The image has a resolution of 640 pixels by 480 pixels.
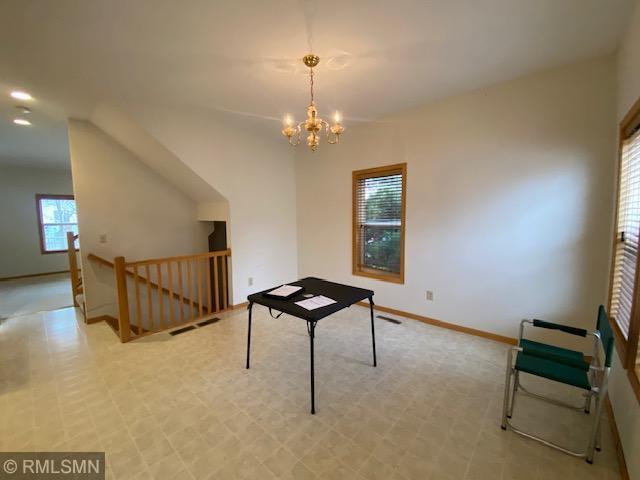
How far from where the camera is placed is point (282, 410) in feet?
6.26

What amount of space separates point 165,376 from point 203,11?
2.71 m

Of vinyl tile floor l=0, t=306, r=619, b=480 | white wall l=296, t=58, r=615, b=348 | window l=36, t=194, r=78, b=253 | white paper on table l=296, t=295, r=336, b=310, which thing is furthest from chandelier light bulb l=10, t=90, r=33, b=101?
window l=36, t=194, r=78, b=253

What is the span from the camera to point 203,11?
165 cm

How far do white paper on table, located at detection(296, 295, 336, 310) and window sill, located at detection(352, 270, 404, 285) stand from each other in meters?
1.71

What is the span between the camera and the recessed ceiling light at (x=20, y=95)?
2645 mm

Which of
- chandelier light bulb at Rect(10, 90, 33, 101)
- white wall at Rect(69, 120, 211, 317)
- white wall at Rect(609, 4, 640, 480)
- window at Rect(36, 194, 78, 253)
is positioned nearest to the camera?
white wall at Rect(609, 4, 640, 480)

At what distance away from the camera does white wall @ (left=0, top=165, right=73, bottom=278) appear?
5934mm

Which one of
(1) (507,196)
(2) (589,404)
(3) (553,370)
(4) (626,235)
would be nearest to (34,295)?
(3) (553,370)

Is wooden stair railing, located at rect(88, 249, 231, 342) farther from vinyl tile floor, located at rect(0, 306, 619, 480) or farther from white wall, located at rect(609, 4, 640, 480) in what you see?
white wall, located at rect(609, 4, 640, 480)

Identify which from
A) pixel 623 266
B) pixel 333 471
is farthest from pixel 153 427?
pixel 623 266

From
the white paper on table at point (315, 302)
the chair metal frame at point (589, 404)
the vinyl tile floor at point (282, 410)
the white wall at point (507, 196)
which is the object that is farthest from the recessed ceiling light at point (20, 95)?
the chair metal frame at point (589, 404)

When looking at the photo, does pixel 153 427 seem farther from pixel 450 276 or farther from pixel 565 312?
pixel 565 312

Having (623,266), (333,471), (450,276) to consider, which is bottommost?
(333,471)

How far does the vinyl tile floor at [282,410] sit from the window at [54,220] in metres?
4.86
